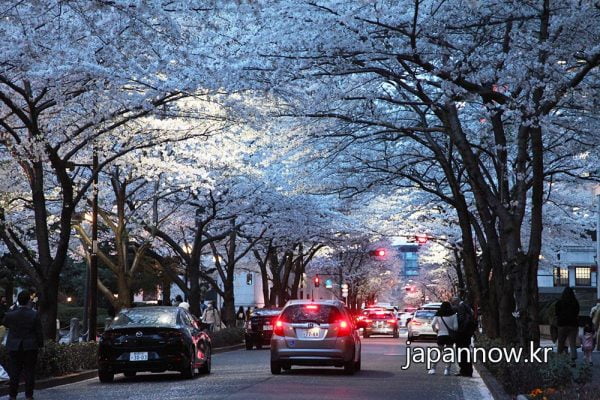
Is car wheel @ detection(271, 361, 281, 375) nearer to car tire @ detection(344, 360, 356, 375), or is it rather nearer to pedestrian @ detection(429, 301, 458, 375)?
car tire @ detection(344, 360, 356, 375)

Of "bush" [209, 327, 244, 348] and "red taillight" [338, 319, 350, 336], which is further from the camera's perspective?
"bush" [209, 327, 244, 348]

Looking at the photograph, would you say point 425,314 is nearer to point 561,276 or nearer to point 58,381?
point 58,381

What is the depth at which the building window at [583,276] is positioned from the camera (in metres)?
69.9

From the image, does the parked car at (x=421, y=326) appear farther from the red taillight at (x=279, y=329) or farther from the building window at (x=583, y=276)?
the building window at (x=583, y=276)

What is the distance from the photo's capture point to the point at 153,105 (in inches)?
786

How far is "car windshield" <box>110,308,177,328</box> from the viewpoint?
19.3 meters

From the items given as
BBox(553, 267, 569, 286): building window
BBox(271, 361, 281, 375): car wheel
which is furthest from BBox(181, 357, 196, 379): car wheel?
BBox(553, 267, 569, 286): building window

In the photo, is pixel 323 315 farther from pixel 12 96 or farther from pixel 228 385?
pixel 12 96

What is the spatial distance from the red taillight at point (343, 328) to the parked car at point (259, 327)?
14.5 meters

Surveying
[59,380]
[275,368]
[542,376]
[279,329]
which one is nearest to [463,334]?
[279,329]

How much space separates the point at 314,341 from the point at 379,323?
32.0 m

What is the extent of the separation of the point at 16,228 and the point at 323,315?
18544 mm

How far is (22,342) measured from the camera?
14.6 metres

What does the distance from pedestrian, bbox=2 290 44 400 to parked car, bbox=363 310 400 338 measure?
37.6 metres
